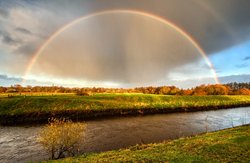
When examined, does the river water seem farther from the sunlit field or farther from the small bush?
the sunlit field

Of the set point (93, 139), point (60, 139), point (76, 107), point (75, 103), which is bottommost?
point (93, 139)

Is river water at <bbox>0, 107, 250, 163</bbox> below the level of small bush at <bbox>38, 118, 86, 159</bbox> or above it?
below

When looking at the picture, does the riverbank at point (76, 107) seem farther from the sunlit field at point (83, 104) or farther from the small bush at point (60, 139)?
the small bush at point (60, 139)

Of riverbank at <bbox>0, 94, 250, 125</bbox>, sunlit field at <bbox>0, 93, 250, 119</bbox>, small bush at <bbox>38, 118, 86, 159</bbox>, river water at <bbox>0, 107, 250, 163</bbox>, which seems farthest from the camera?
sunlit field at <bbox>0, 93, 250, 119</bbox>

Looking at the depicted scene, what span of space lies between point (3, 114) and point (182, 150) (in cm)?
4007

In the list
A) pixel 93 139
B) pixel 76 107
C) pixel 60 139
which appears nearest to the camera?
pixel 60 139

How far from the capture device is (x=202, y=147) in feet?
52.0

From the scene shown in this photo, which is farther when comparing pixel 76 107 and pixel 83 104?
pixel 83 104

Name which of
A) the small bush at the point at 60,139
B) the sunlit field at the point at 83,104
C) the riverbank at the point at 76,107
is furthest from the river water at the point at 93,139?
the sunlit field at the point at 83,104

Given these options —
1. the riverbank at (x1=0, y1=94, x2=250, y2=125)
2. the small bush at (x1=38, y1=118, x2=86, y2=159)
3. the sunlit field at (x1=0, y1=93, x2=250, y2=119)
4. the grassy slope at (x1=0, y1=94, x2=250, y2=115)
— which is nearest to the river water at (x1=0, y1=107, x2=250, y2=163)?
the small bush at (x1=38, y1=118, x2=86, y2=159)

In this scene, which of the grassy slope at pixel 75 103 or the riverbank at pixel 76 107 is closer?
the riverbank at pixel 76 107

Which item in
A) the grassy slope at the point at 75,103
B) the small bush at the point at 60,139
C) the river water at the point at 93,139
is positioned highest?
the grassy slope at the point at 75,103

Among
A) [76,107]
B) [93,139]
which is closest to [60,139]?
[93,139]

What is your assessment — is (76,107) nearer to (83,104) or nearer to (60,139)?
(83,104)
